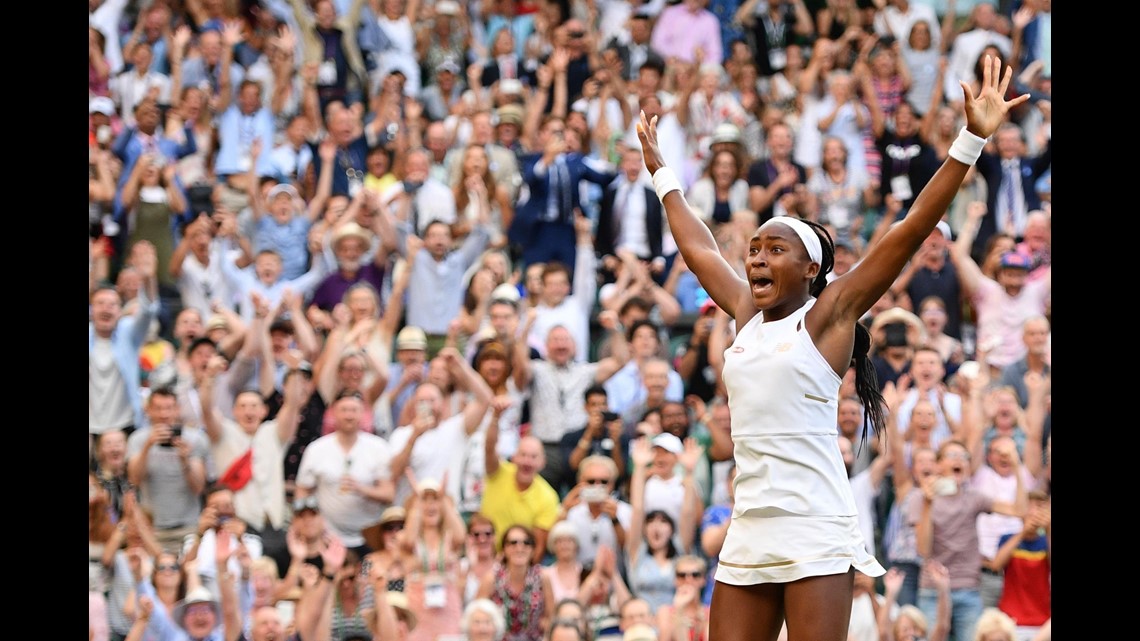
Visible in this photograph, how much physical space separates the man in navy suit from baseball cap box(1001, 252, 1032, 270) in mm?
2711

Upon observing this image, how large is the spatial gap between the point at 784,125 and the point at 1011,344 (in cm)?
246

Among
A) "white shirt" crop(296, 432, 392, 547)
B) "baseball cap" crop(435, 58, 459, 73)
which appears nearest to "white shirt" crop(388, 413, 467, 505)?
"white shirt" crop(296, 432, 392, 547)

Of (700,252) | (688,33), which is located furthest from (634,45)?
(700,252)

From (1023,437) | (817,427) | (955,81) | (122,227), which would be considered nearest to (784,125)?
(955,81)

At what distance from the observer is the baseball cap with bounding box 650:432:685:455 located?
9.42 metres

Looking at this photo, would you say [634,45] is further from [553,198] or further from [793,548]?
[793,548]

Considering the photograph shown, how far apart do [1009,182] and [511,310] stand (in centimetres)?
386

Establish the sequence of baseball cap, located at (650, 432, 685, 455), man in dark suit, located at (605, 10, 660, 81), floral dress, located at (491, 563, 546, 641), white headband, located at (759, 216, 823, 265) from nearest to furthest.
Result: 1. white headband, located at (759, 216, 823, 265)
2. floral dress, located at (491, 563, 546, 641)
3. baseball cap, located at (650, 432, 685, 455)
4. man in dark suit, located at (605, 10, 660, 81)

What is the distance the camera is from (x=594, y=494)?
9289mm

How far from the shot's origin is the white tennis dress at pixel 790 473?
14.3 ft

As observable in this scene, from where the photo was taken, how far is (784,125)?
12062mm

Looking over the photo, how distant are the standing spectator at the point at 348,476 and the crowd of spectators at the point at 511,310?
19 millimetres

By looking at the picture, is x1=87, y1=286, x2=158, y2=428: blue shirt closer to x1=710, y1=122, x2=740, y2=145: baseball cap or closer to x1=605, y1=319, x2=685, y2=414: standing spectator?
x1=605, y1=319, x2=685, y2=414: standing spectator

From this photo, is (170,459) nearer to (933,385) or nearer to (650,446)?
(650,446)
